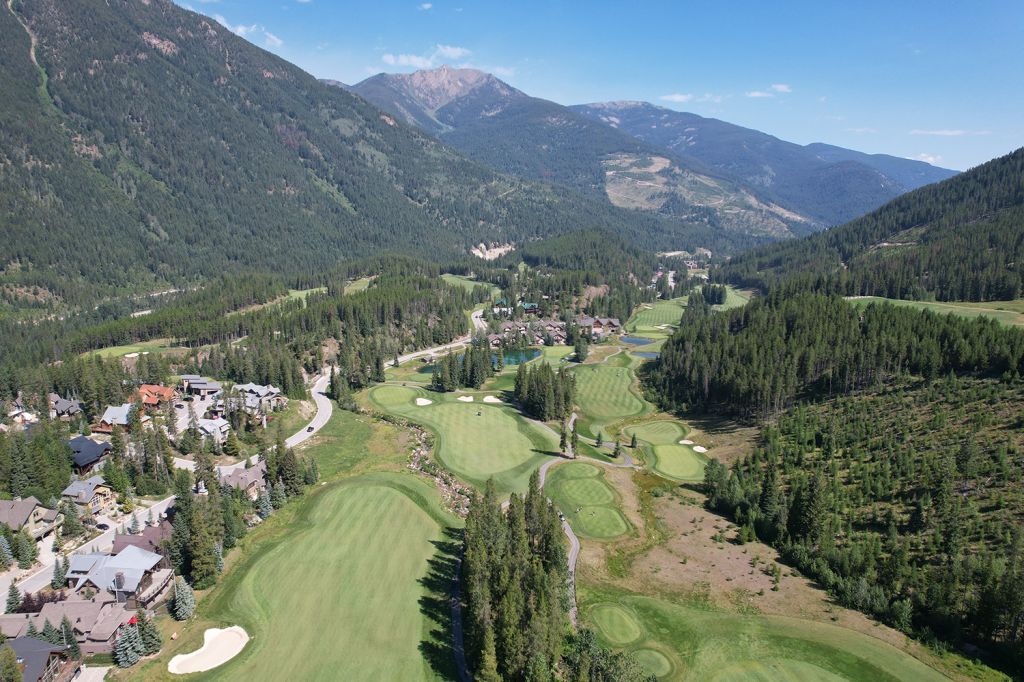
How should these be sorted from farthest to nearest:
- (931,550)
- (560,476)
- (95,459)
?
(560,476), (95,459), (931,550)

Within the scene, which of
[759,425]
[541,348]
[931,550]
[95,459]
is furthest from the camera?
[541,348]

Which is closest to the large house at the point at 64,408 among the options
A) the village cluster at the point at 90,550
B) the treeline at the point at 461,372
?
the village cluster at the point at 90,550

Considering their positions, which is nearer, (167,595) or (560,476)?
(167,595)

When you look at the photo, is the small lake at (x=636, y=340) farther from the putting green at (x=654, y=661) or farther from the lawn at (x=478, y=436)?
the putting green at (x=654, y=661)

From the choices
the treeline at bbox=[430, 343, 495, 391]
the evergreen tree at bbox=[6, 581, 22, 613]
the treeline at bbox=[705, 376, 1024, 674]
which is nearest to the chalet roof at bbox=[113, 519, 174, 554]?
the evergreen tree at bbox=[6, 581, 22, 613]

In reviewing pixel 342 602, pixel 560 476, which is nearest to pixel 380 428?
pixel 560 476

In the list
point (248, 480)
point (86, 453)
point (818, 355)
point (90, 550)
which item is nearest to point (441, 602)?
point (248, 480)

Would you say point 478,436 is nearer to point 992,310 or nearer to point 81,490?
point 81,490

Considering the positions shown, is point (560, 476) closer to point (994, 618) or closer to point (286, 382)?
point (994, 618)
